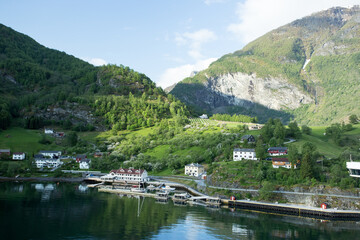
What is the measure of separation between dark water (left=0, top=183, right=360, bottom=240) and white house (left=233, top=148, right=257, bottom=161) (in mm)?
30165

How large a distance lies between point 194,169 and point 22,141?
85565mm

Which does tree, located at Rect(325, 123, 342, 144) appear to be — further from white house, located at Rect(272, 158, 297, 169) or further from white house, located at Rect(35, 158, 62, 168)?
white house, located at Rect(35, 158, 62, 168)

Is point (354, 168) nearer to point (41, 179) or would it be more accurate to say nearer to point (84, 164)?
point (84, 164)

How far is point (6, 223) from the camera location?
164ft

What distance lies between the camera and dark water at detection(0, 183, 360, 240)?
4784 cm

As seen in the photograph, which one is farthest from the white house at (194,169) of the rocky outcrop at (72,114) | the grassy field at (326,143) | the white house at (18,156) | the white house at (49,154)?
the rocky outcrop at (72,114)

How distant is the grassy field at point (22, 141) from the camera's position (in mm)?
126562

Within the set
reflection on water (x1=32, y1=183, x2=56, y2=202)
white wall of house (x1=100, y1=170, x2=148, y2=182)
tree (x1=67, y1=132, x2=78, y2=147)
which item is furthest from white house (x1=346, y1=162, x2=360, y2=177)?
tree (x1=67, y1=132, x2=78, y2=147)

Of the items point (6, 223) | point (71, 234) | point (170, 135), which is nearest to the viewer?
point (71, 234)

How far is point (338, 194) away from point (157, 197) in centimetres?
4489

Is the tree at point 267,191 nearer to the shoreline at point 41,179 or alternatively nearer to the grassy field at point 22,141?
the shoreline at point 41,179

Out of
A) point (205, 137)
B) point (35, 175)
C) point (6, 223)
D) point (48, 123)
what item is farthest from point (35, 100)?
point (6, 223)

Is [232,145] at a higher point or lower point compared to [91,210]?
higher

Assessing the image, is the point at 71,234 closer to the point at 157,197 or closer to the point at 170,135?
the point at 157,197
